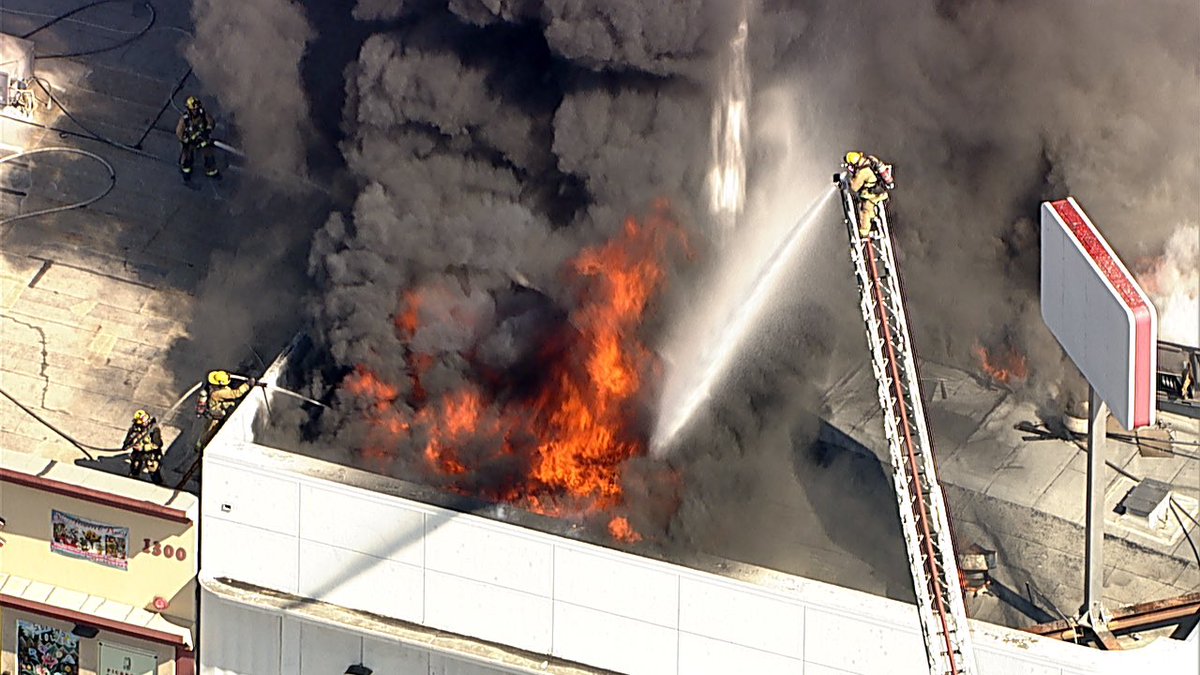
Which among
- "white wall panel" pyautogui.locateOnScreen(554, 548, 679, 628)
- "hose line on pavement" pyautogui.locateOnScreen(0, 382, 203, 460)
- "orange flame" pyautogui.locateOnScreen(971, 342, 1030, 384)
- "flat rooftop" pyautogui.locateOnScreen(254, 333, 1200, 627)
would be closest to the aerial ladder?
"flat rooftop" pyautogui.locateOnScreen(254, 333, 1200, 627)

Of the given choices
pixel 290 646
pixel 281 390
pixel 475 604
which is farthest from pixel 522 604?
pixel 281 390

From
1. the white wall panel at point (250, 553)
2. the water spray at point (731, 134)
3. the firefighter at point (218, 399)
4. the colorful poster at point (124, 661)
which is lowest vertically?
the colorful poster at point (124, 661)

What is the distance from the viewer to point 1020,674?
26984mm

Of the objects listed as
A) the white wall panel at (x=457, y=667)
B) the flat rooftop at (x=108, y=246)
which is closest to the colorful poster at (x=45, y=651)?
the flat rooftop at (x=108, y=246)

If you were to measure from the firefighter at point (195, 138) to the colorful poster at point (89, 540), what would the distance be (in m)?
5.82

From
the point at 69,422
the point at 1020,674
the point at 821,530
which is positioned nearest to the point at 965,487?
the point at 821,530

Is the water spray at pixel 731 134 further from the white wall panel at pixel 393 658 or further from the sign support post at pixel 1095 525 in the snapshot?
the white wall panel at pixel 393 658

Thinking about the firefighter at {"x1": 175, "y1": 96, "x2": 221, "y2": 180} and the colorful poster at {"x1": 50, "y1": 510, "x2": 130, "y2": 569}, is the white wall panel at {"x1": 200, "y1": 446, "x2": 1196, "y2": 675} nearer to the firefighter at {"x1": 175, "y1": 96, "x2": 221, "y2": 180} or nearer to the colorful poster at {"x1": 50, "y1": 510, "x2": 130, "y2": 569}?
the colorful poster at {"x1": 50, "y1": 510, "x2": 130, "y2": 569}

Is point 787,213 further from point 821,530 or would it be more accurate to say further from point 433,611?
point 433,611

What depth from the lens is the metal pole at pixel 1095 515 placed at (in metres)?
27.7

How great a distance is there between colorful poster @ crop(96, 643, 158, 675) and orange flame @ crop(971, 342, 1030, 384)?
10.7 meters

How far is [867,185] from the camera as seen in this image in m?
26.2

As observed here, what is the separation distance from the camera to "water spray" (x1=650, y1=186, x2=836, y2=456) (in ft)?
102

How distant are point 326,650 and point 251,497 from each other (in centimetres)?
197
